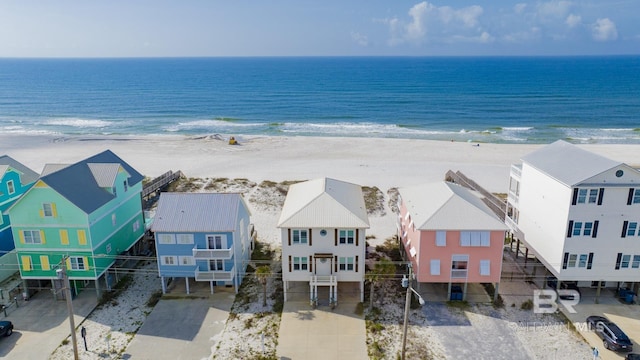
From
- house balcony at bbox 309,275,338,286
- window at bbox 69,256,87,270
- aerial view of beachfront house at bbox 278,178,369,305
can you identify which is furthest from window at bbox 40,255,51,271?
house balcony at bbox 309,275,338,286

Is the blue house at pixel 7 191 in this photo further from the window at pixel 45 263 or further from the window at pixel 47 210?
the window at pixel 47 210

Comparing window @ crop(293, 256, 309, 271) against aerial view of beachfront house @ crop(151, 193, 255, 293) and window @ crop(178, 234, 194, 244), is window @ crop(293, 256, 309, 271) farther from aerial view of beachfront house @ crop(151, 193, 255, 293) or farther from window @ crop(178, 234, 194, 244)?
window @ crop(178, 234, 194, 244)

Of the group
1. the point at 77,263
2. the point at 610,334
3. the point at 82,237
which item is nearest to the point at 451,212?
the point at 610,334

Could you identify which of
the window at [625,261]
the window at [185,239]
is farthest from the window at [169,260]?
the window at [625,261]

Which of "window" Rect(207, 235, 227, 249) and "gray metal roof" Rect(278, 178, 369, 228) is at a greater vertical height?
"gray metal roof" Rect(278, 178, 369, 228)

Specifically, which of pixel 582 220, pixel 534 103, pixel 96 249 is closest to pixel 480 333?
pixel 582 220

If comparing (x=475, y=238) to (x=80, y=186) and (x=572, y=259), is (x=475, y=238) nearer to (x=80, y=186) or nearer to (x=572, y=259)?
(x=572, y=259)
